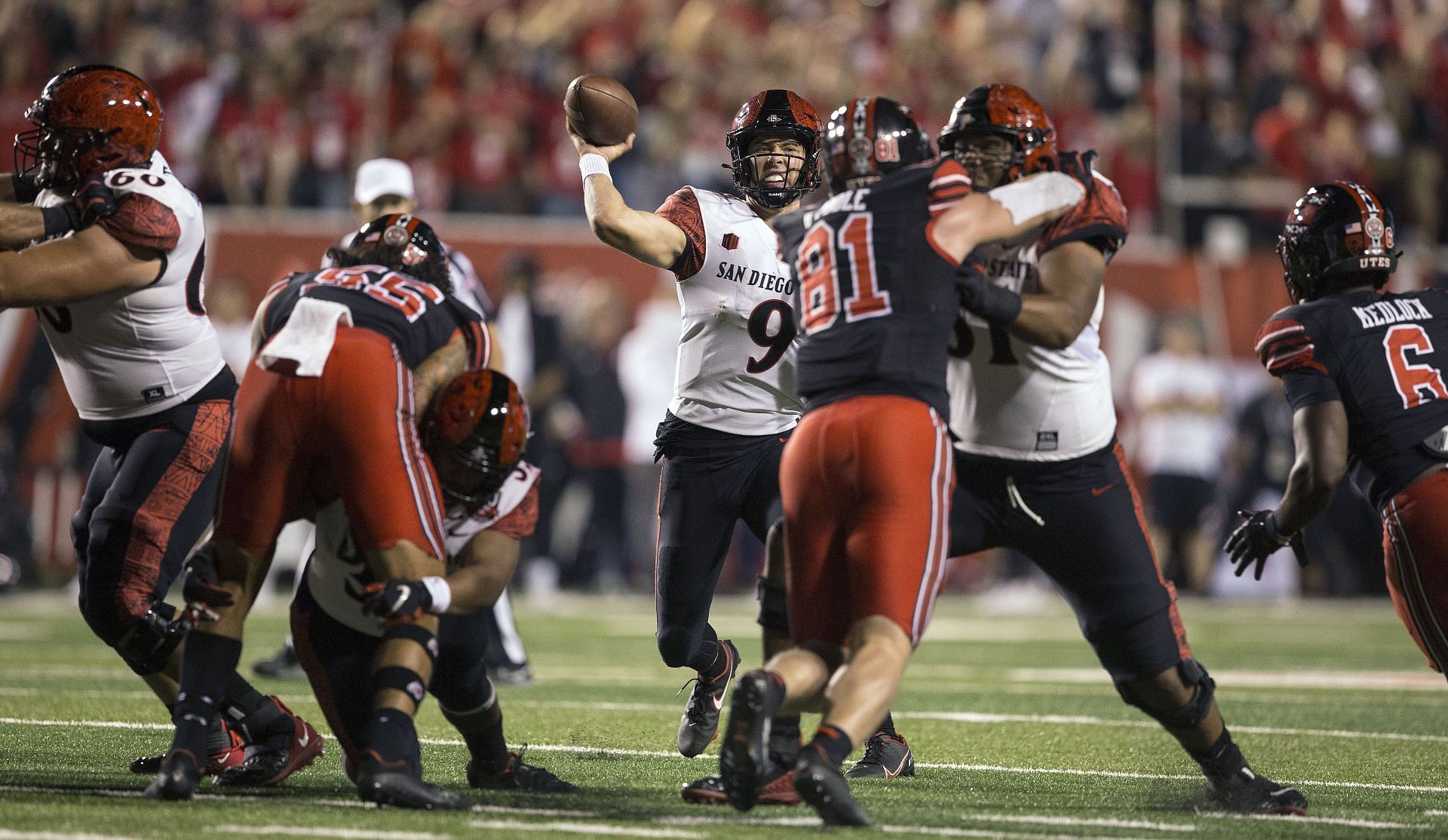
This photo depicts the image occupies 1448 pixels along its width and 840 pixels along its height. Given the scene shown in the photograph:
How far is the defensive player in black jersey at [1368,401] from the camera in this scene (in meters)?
4.88

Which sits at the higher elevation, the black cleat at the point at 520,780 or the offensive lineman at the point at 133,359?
the offensive lineman at the point at 133,359

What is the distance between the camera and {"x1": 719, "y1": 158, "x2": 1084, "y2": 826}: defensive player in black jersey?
4.07 meters

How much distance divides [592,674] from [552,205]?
5.82 m

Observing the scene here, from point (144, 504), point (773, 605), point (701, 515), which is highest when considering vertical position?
point (144, 504)

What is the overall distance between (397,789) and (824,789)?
1003mm

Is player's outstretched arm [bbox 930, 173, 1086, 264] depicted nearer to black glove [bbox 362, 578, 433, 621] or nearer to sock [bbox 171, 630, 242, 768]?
black glove [bbox 362, 578, 433, 621]

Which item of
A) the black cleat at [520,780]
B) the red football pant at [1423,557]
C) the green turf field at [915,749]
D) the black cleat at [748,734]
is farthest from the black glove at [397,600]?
the red football pant at [1423,557]

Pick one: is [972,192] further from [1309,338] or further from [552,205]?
[552,205]

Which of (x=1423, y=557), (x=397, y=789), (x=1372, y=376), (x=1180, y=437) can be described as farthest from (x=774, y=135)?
(x=1180, y=437)

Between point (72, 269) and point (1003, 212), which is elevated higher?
point (1003, 212)

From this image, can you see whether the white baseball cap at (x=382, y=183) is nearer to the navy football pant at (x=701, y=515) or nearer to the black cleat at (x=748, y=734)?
the navy football pant at (x=701, y=515)

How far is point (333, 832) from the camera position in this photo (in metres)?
3.90

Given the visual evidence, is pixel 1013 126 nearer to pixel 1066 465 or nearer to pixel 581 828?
pixel 1066 465

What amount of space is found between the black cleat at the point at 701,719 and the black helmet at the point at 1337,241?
212 centimetres
